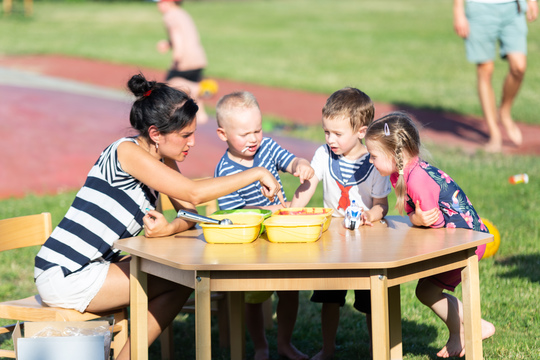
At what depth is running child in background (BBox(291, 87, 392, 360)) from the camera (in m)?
3.94

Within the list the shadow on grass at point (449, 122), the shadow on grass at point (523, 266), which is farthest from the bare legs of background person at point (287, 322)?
the shadow on grass at point (449, 122)

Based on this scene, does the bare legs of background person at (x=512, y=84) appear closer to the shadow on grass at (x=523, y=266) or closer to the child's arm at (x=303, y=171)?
the shadow on grass at (x=523, y=266)

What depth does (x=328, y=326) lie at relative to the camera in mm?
4176

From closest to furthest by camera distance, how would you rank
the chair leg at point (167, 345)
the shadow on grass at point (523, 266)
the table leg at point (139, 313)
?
the table leg at point (139, 313) → the chair leg at point (167, 345) → the shadow on grass at point (523, 266)

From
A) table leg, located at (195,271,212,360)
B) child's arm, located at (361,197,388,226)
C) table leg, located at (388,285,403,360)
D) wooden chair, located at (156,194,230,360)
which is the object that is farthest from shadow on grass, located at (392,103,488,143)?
table leg, located at (195,271,212,360)

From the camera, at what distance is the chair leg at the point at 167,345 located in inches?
168

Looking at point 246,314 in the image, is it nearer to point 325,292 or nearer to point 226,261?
point 325,292

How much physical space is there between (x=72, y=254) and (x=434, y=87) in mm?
13081

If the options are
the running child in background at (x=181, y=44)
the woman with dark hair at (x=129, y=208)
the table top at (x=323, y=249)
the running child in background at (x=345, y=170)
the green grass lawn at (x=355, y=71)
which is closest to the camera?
the table top at (x=323, y=249)

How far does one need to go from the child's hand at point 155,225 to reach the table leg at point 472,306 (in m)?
1.40

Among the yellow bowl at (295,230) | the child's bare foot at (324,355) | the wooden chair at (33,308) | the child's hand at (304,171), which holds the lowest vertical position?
the child's bare foot at (324,355)

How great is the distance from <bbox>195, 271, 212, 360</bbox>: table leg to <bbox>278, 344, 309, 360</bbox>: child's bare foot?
1324 mm

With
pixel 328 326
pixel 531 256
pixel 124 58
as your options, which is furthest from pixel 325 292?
pixel 124 58

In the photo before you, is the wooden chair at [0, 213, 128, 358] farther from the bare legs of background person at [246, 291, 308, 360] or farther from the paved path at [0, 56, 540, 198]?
the paved path at [0, 56, 540, 198]
